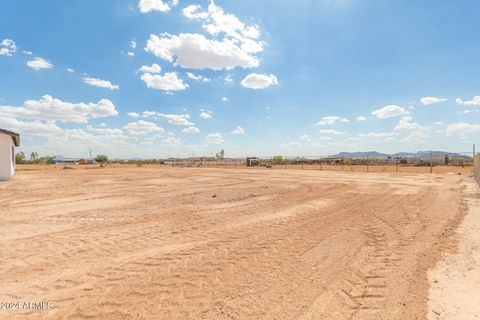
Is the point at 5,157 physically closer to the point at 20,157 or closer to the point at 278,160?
the point at 278,160

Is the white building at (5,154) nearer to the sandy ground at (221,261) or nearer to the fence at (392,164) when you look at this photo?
the sandy ground at (221,261)

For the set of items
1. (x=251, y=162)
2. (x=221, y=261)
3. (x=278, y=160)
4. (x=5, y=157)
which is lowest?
(x=221, y=261)

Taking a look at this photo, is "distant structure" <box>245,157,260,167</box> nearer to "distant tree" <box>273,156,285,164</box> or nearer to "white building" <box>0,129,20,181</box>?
"distant tree" <box>273,156,285,164</box>

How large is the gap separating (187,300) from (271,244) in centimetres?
272

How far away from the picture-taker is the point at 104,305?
3.49m

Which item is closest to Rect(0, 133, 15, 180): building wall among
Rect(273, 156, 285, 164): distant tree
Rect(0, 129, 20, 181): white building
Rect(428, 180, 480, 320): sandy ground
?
Rect(0, 129, 20, 181): white building

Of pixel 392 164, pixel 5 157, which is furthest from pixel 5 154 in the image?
pixel 392 164

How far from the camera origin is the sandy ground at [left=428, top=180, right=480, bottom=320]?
3.40m

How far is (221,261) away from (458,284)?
3.83 meters

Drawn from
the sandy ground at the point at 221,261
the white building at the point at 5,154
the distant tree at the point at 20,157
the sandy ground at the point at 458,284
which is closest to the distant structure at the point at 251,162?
the white building at the point at 5,154

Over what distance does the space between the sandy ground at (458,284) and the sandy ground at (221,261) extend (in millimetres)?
179

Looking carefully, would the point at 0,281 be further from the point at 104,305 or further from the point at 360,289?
the point at 360,289

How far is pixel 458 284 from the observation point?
4086 mm

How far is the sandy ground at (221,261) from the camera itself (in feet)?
11.4
